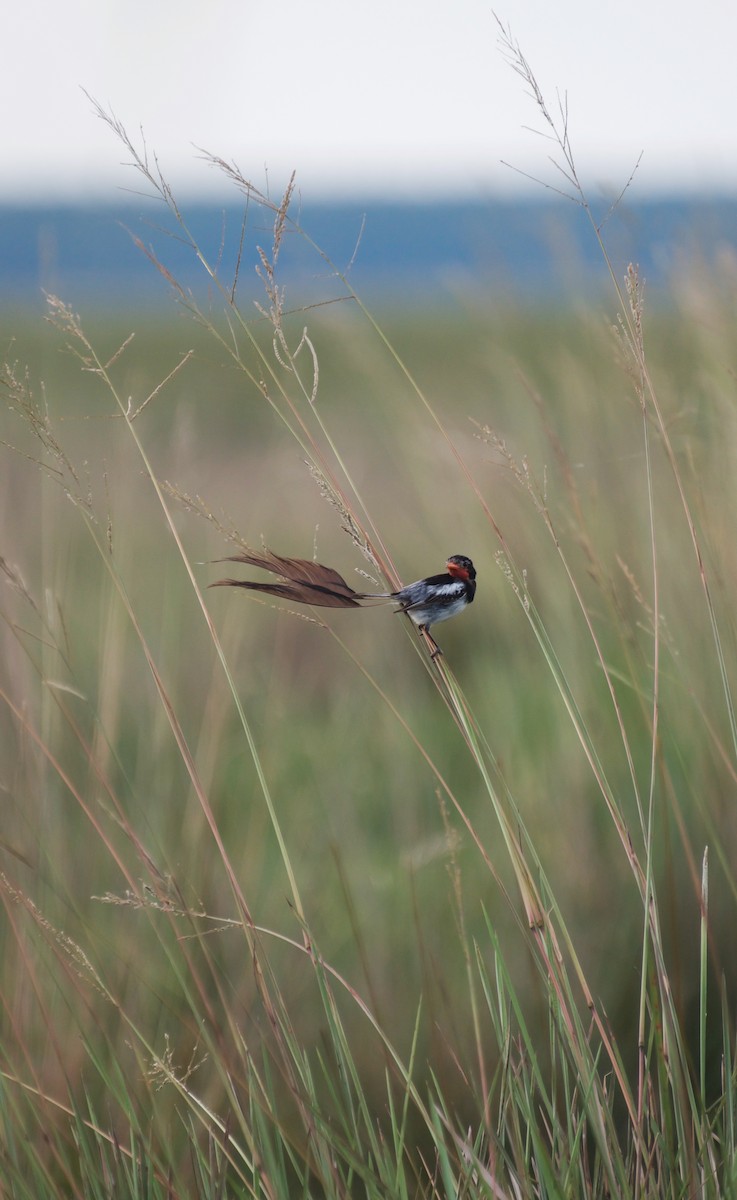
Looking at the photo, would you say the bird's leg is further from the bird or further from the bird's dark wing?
the bird's dark wing

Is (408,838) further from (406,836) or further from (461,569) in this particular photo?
(461,569)

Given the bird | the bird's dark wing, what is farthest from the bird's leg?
the bird's dark wing

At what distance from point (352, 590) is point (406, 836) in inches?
30.6

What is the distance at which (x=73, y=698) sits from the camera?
5.95 ft

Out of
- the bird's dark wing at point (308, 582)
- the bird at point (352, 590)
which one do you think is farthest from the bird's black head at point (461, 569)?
the bird's dark wing at point (308, 582)

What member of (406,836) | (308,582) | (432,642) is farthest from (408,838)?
(308,582)

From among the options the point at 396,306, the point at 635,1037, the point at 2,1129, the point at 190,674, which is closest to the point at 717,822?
the point at 635,1037

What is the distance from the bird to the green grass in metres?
0.05

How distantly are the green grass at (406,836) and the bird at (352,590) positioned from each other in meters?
0.05

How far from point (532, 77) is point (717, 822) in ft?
2.96

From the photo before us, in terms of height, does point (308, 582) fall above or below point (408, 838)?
above

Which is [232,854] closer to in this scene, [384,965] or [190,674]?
[384,965]

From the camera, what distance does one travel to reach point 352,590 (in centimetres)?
80

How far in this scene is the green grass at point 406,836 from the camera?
0.87 meters
